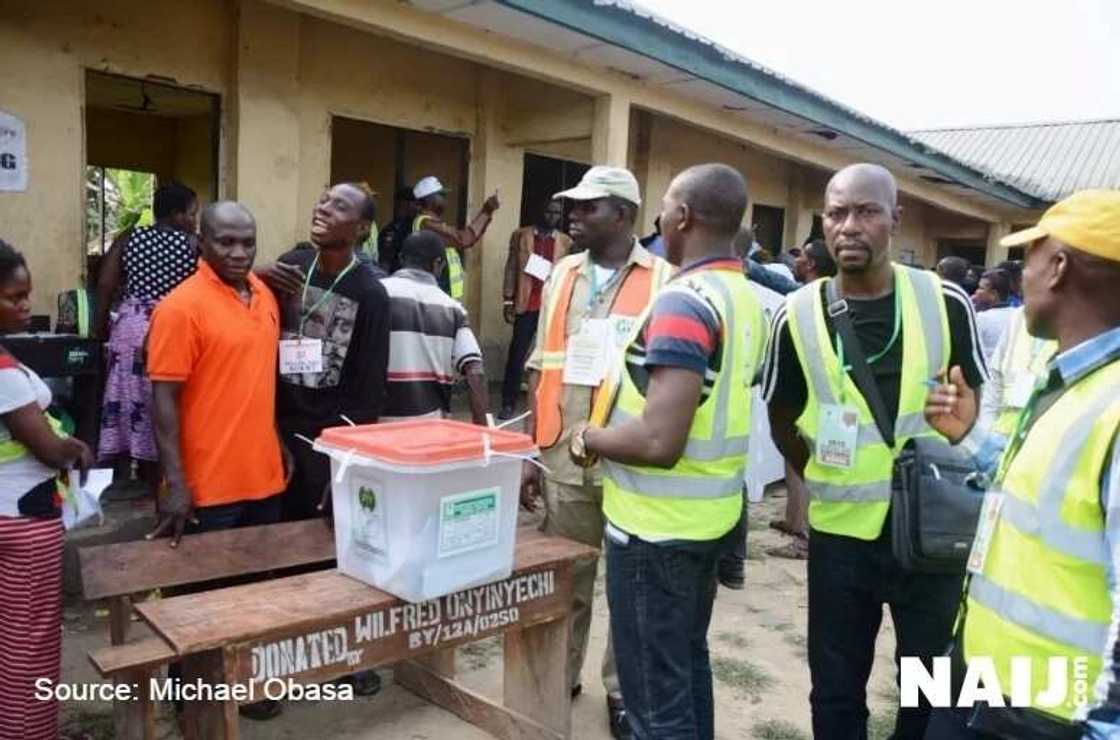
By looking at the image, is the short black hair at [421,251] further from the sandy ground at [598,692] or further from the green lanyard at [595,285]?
the sandy ground at [598,692]

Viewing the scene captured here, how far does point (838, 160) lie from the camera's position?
970 cm

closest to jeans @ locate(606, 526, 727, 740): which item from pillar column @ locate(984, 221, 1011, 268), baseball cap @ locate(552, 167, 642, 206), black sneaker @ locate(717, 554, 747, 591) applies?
baseball cap @ locate(552, 167, 642, 206)

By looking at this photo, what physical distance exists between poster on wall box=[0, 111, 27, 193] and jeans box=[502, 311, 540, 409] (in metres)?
3.73

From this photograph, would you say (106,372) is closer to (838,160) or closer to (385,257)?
(385,257)

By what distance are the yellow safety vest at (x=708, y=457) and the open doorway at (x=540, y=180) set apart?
250 inches

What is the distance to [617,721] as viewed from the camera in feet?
10.4

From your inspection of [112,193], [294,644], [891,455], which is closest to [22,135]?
[294,644]

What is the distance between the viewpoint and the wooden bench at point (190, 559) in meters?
2.53

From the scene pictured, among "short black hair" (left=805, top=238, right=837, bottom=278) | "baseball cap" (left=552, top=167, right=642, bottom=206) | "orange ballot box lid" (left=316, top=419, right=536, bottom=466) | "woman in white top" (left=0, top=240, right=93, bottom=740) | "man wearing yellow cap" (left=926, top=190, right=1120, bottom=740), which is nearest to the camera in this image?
"man wearing yellow cap" (left=926, top=190, right=1120, bottom=740)

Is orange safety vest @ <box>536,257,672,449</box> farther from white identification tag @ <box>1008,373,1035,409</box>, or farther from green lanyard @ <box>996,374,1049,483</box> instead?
white identification tag @ <box>1008,373,1035,409</box>

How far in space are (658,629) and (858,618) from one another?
67 cm

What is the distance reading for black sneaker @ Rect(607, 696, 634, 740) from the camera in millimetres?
3137

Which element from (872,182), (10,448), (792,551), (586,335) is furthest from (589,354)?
(792,551)

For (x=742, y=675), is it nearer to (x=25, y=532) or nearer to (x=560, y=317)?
(x=560, y=317)
